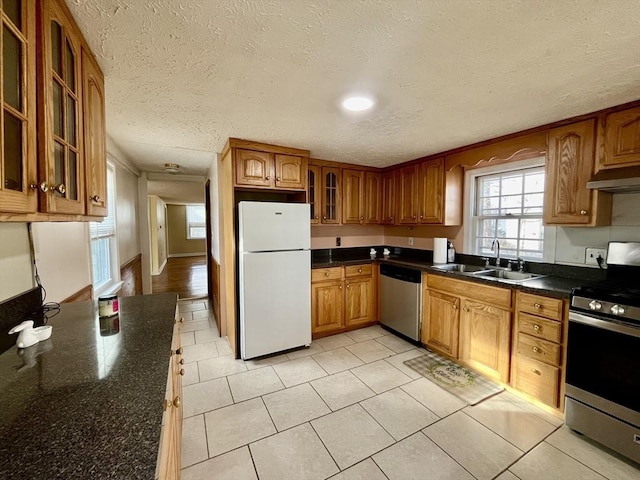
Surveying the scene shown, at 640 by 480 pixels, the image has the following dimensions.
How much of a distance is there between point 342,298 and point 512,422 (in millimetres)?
1938

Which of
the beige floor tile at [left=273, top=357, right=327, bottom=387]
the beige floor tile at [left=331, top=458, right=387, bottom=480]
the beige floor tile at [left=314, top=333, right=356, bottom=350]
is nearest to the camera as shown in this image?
the beige floor tile at [left=331, top=458, right=387, bottom=480]

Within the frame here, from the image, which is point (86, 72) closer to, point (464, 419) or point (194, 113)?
point (194, 113)

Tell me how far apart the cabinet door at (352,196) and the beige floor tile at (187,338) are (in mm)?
2375

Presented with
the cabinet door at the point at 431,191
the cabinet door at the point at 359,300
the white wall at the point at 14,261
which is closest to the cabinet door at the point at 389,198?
the cabinet door at the point at 431,191

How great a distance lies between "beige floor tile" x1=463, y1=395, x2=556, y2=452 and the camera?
6.00 feet

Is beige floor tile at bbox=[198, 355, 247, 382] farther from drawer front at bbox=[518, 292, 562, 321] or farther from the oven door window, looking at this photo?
the oven door window

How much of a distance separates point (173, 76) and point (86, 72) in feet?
1.31

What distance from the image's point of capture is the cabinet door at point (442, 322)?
274cm

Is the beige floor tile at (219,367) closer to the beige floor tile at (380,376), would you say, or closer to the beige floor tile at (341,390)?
the beige floor tile at (341,390)

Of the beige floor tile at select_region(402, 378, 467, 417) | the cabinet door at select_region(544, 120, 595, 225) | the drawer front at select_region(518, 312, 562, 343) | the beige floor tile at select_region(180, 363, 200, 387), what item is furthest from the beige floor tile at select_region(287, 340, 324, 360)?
the cabinet door at select_region(544, 120, 595, 225)

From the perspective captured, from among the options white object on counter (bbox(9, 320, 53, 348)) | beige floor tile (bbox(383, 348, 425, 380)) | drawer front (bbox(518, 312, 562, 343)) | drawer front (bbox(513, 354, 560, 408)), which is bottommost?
beige floor tile (bbox(383, 348, 425, 380))

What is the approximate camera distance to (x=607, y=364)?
1.72 metres

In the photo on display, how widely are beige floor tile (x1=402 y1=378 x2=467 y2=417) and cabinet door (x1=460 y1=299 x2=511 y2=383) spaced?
0.47 meters

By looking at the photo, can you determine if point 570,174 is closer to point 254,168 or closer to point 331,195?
point 331,195
